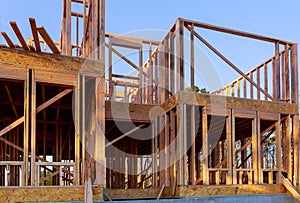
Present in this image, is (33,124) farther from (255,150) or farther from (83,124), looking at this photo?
(255,150)

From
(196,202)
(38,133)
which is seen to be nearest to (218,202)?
(196,202)

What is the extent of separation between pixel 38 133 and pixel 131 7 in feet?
41.8

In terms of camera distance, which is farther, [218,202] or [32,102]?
[218,202]

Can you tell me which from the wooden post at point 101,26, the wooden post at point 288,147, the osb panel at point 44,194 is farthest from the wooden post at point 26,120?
the wooden post at point 288,147

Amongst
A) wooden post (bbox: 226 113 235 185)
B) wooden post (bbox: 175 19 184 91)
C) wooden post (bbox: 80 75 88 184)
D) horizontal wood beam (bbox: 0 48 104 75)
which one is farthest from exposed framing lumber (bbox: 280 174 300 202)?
horizontal wood beam (bbox: 0 48 104 75)

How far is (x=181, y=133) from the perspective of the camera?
10.7 meters

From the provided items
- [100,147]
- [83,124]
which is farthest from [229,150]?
[83,124]

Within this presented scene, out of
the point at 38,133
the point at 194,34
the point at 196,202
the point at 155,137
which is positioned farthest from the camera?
the point at 38,133

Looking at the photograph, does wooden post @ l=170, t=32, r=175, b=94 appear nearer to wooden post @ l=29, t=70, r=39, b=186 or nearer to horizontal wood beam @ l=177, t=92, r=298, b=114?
horizontal wood beam @ l=177, t=92, r=298, b=114

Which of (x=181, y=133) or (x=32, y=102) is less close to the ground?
(x=32, y=102)

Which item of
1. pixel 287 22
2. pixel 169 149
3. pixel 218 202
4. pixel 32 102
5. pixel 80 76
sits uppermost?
pixel 287 22

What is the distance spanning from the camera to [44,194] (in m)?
8.56

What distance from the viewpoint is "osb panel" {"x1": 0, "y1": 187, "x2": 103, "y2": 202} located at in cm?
832

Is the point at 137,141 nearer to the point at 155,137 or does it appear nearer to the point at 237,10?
the point at 155,137
